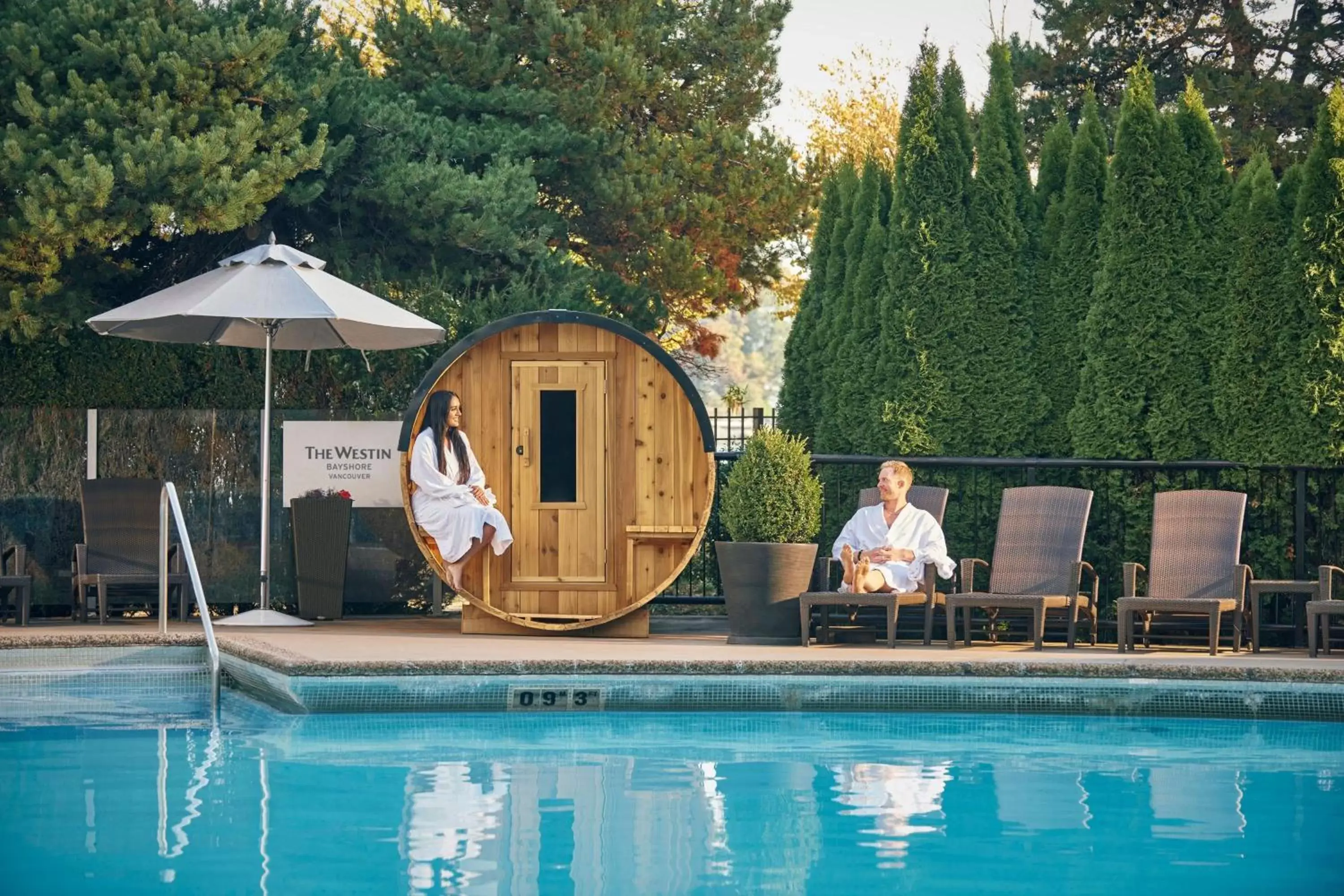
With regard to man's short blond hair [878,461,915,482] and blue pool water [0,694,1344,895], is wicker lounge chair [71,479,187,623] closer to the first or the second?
blue pool water [0,694,1344,895]

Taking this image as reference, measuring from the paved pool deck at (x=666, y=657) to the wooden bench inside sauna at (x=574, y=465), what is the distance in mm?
448

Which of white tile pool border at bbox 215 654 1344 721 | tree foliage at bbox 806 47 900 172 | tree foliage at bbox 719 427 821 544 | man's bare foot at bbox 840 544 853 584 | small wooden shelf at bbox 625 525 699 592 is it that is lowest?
white tile pool border at bbox 215 654 1344 721

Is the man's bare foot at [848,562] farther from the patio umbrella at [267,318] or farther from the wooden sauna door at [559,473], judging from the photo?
the patio umbrella at [267,318]

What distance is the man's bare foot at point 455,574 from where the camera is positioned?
36.4 feet

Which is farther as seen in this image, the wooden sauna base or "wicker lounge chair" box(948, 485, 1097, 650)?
the wooden sauna base

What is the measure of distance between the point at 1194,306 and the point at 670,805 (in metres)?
6.40

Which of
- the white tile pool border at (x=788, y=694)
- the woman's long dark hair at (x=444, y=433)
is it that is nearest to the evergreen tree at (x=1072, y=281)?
the white tile pool border at (x=788, y=694)

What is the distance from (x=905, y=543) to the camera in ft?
35.3

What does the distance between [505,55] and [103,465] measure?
6.58m

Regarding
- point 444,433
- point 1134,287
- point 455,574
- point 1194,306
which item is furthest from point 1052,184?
point 455,574

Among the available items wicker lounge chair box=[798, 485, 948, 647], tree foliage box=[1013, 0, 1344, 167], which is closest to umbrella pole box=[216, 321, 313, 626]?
wicker lounge chair box=[798, 485, 948, 647]

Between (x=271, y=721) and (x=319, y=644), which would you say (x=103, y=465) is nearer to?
(x=319, y=644)

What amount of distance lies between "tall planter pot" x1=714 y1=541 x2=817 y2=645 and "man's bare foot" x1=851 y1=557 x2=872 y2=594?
282 millimetres

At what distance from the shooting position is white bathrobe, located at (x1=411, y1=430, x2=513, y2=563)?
10977 mm
